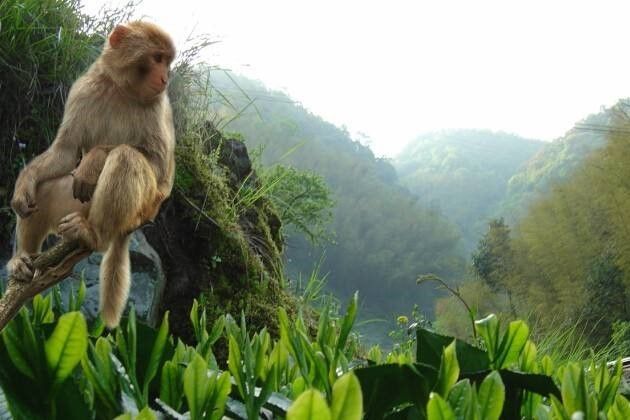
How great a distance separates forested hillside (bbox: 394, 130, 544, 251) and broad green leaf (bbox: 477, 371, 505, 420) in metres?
14.0

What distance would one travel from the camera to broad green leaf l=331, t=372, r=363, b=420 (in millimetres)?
584

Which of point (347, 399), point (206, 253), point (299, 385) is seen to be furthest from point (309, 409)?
point (206, 253)

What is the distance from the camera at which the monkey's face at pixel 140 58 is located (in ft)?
4.41

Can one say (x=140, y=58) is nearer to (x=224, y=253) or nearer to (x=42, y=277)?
(x=42, y=277)

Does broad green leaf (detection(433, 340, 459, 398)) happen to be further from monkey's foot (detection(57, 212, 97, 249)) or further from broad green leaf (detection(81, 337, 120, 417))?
monkey's foot (detection(57, 212, 97, 249))

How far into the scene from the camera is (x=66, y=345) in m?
0.76

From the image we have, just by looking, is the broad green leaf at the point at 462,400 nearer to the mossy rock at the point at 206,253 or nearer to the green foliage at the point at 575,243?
the mossy rock at the point at 206,253

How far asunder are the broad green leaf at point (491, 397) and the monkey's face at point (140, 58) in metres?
0.87

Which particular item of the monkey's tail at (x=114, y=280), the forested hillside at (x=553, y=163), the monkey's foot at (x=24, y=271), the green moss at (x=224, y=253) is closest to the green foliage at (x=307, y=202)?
the green moss at (x=224, y=253)

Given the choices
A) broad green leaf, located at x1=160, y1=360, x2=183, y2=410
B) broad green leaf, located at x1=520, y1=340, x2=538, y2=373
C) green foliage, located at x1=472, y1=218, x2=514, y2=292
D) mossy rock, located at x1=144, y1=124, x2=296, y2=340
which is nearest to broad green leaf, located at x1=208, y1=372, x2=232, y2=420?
broad green leaf, located at x1=160, y1=360, x2=183, y2=410

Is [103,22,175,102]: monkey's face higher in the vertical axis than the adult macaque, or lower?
higher

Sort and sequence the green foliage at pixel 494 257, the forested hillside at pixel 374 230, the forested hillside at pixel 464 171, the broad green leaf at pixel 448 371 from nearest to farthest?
the broad green leaf at pixel 448 371, the green foliage at pixel 494 257, the forested hillside at pixel 374 230, the forested hillside at pixel 464 171

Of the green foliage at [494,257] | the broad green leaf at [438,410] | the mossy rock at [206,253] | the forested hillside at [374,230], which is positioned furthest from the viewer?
the forested hillside at [374,230]

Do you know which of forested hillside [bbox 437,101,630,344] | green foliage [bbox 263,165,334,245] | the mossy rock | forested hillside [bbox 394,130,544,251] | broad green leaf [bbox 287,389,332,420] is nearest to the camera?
broad green leaf [bbox 287,389,332,420]
